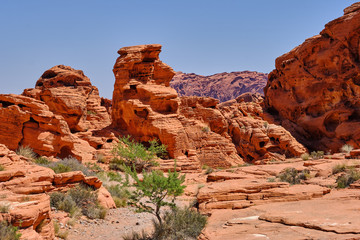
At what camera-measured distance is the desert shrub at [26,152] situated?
14422 millimetres

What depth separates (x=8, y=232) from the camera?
5168 millimetres

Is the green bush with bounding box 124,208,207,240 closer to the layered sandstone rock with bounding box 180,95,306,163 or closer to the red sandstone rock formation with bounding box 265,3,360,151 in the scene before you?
the layered sandstone rock with bounding box 180,95,306,163

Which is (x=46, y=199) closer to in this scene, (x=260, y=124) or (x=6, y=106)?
(x=6, y=106)

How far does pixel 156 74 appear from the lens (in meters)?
25.0

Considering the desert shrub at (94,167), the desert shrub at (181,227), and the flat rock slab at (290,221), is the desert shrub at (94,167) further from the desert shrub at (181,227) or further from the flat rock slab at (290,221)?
the flat rock slab at (290,221)

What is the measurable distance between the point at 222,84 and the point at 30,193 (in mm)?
118618

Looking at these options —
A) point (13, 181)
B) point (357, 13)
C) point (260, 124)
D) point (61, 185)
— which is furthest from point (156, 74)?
point (357, 13)

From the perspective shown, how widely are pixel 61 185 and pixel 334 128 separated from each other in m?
27.9

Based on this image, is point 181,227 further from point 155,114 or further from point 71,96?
point 71,96

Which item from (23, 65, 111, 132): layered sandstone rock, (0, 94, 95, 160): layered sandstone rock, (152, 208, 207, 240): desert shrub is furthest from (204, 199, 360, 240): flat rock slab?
(23, 65, 111, 132): layered sandstone rock

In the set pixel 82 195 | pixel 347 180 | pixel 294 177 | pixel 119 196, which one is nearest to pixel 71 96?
pixel 119 196

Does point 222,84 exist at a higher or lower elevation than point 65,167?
higher

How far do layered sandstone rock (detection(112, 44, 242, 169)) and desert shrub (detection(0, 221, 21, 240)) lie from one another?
16.6 meters

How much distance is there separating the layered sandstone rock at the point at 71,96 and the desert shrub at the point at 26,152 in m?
7.61
